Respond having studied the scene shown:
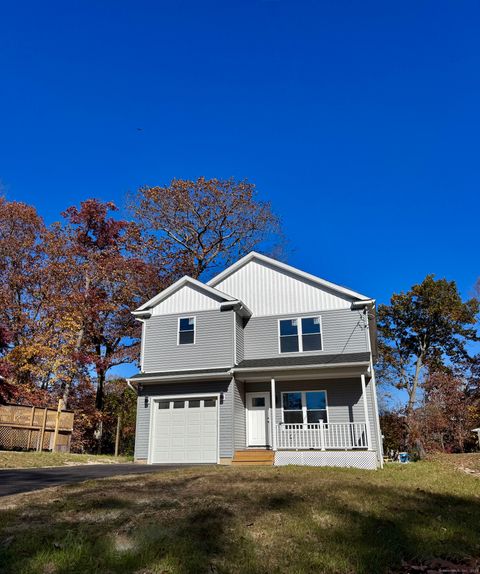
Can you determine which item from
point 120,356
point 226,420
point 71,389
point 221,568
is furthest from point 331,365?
point 71,389

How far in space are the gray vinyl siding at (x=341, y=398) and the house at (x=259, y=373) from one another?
0.04 m

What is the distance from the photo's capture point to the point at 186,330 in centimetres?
1914

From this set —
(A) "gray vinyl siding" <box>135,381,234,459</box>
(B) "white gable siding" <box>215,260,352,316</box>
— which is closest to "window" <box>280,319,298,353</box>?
(B) "white gable siding" <box>215,260,352,316</box>

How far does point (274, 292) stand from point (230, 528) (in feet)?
45.8

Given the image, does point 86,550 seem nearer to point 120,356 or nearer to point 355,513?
point 355,513

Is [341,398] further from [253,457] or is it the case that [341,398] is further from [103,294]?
[103,294]

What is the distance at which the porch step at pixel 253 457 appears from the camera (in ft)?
52.7

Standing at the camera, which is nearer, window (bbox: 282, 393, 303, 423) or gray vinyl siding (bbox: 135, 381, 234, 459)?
gray vinyl siding (bbox: 135, 381, 234, 459)

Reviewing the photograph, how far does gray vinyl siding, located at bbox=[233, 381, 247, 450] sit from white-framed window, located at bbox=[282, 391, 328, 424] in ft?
4.96

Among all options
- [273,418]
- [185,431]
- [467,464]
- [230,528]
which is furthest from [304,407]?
[230,528]

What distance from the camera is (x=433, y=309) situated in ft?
104

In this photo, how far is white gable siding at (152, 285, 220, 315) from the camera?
1916 cm

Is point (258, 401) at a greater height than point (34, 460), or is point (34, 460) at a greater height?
point (258, 401)

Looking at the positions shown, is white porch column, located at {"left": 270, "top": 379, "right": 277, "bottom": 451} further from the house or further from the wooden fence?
the wooden fence
